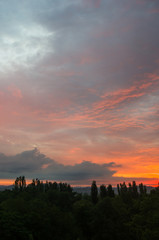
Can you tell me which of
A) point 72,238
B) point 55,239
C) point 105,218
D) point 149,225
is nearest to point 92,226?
point 105,218

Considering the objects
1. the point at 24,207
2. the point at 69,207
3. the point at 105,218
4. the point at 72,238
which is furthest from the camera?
the point at 69,207

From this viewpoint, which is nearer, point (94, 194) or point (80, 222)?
point (80, 222)

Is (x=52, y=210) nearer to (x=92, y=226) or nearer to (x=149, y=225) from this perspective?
(x=92, y=226)

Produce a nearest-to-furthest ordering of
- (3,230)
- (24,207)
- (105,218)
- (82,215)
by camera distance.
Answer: (3,230), (24,207), (105,218), (82,215)

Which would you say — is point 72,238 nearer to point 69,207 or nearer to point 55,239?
point 55,239

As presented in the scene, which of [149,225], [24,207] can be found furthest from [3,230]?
[149,225]

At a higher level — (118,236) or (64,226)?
(64,226)

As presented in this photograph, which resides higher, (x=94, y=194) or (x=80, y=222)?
(x=94, y=194)

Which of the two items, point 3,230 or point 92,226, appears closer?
point 3,230

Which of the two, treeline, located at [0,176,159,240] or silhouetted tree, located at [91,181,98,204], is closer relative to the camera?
treeline, located at [0,176,159,240]

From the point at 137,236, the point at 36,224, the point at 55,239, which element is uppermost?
the point at 36,224

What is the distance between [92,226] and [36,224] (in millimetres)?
24498

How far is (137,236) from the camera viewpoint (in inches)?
2640

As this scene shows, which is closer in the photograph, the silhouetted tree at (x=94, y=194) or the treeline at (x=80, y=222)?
the treeline at (x=80, y=222)
